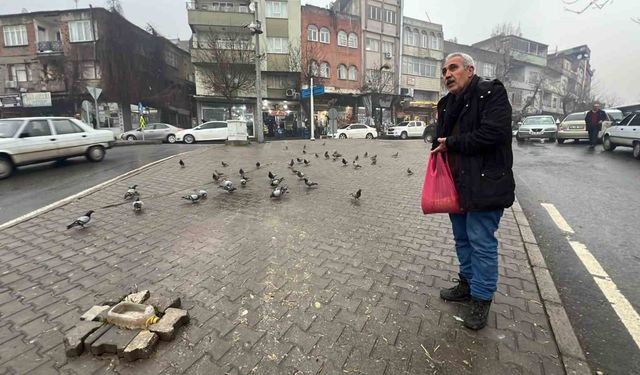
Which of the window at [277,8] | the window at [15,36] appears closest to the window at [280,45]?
the window at [277,8]

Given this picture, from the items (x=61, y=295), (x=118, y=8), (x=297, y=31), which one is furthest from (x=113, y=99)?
(x=61, y=295)

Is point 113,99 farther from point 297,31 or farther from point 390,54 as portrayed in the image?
point 390,54

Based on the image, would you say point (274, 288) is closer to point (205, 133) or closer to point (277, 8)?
point (205, 133)

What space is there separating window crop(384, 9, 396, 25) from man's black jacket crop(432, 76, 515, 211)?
133ft

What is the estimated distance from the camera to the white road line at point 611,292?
8.79ft

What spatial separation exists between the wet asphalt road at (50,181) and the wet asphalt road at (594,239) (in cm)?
780

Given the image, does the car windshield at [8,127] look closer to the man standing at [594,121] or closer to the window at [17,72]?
the man standing at [594,121]

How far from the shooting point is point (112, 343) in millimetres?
2289

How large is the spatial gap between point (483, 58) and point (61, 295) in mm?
54678

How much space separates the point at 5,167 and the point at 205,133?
13338 millimetres

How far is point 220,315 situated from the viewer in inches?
108

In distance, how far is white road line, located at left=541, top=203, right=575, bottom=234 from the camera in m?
4.94

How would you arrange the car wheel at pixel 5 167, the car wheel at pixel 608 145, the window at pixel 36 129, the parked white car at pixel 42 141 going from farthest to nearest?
the car wheel at pixel 608 145
the window at pixel 36 129
the parked white car at pixel 42 141
the car wheel at pixel 5 167

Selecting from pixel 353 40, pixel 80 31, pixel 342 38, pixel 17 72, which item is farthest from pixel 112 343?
pixel 17 72
